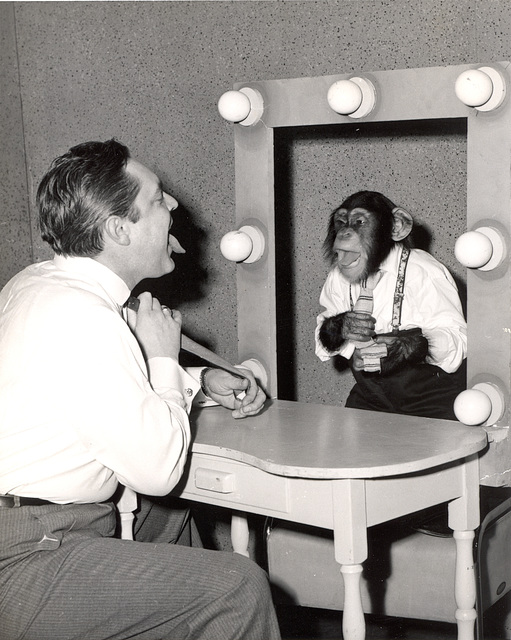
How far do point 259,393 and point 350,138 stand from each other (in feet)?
2.28

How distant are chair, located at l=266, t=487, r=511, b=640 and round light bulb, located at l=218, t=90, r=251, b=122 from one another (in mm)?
901

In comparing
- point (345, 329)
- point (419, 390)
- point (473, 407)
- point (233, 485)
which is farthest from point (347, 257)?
point (233, 485)

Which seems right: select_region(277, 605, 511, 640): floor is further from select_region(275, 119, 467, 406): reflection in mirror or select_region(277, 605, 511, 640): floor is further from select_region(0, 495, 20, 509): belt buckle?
select_region(0, 495, 20, 509): belt buckle

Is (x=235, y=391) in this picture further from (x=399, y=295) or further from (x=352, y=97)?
(x=352, y=97)

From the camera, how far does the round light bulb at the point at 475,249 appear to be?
154 cm

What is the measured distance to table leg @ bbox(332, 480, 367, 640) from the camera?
4.64 ft

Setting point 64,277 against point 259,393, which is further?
point 259,393

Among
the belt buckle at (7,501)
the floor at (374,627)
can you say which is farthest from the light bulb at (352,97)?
the floor at (374,627)

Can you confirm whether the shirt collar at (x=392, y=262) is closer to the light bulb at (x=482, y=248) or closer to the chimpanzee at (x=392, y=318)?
the chimpanzee at (x=392, y=318)

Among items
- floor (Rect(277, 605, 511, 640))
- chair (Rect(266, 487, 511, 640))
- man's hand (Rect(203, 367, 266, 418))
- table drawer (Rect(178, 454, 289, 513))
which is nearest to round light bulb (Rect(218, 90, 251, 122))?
man's hand (Rect(203, 367, 266, 418))

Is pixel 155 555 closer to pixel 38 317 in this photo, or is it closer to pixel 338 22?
pixel 38 317

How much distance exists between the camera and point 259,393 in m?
1.76

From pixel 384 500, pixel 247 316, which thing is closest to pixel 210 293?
pixel 247 316

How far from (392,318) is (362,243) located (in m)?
0.17
